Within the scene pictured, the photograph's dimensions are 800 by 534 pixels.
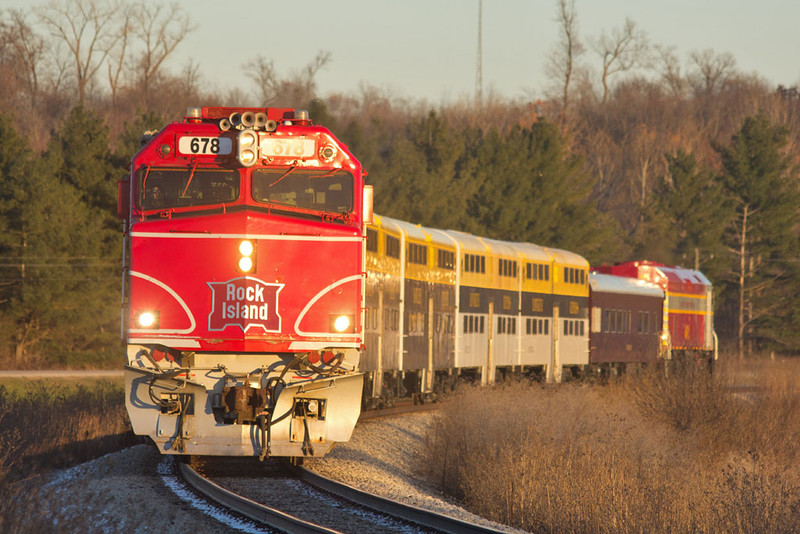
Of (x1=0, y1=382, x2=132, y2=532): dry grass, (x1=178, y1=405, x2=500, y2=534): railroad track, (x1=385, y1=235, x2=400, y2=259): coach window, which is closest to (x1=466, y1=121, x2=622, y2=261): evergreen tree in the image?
(x1=385, y1=235, x2=400, y2=259): coach window

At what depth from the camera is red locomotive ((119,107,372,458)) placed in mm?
12305

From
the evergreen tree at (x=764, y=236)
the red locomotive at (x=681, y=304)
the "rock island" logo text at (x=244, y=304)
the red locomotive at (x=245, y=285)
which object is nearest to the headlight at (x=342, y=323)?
the red locomotive at (x=245, y=285)

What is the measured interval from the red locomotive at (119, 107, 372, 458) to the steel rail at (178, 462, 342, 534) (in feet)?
2.52

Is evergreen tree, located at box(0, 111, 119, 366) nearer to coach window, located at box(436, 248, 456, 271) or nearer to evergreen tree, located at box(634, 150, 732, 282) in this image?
coach window, located at box(436, 248, 456, 271)

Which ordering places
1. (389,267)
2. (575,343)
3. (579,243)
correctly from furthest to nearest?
(579,243) → (575,343) → (389,267)

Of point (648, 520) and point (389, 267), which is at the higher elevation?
point (389, 267)

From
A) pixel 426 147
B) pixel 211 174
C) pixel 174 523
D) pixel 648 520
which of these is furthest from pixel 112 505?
pixel 426 147

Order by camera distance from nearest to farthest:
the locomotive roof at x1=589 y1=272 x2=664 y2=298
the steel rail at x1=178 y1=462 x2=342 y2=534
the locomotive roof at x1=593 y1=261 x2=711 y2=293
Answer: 1. the steel rail at x1=178 y1=462 x2=342 y2=534
2. the locomotive roof at x1=589 y1=272 x2=664 y2=298
3. the locomotive roof at x1=593 y1=261 x2=711 y2=293

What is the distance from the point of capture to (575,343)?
3100 cm

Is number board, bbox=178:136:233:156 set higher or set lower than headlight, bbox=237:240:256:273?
higher

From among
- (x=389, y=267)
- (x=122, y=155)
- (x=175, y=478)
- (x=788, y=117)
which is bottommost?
(x=175, y=478)

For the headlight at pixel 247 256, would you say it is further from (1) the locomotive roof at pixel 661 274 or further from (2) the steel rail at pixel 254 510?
(1) the locomotive roof at pixel 661 274

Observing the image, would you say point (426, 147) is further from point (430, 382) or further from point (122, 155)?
point (430, 382)

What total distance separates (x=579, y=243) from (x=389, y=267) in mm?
36876
